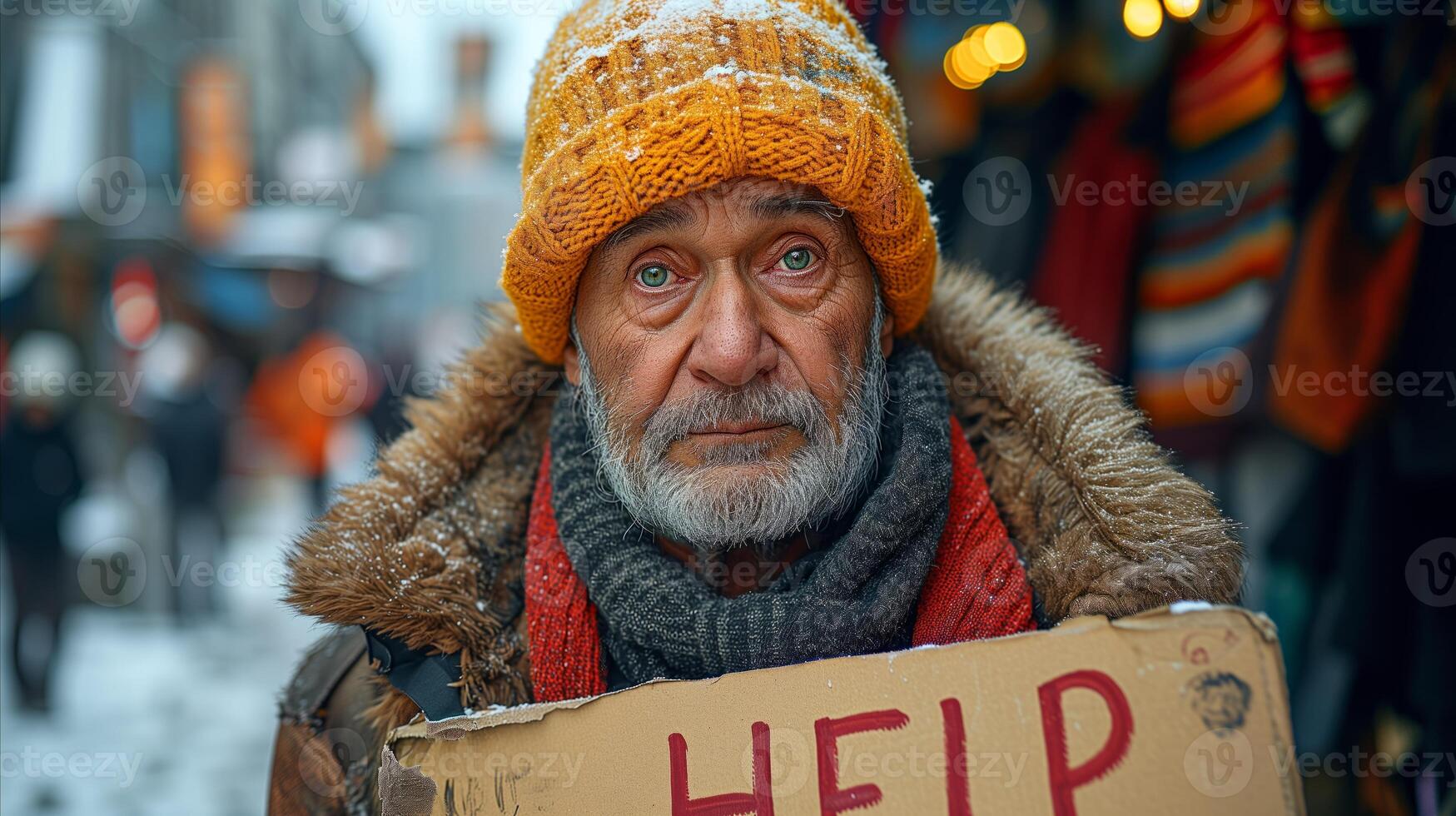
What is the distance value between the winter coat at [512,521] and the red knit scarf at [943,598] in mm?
54

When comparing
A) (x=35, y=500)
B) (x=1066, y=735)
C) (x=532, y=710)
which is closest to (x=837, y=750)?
(x=1066, y=735)

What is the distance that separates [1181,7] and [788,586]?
2.14 m

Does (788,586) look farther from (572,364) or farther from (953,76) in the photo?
(953,76)

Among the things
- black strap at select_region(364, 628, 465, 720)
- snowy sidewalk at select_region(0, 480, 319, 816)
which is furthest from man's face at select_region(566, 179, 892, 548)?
snowy sidewalk at select_region(0, 480, 319, 816)

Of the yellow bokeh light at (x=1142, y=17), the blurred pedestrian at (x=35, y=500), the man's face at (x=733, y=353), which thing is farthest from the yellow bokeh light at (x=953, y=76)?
the blurred pedestrian at (x=35, y=500)

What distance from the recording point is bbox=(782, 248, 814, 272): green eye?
6.18 ft

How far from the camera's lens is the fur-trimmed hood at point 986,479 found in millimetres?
1609

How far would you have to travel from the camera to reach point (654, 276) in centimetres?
188

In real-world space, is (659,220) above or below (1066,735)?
above

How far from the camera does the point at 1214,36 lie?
291cm

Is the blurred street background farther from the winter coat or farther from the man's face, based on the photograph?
the man's face

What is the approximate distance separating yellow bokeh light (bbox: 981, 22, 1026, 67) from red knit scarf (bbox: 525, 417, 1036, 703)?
184 cm

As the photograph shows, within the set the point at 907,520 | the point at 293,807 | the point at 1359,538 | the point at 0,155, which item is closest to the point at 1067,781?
the point at 907,520

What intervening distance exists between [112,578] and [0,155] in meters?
7.01
